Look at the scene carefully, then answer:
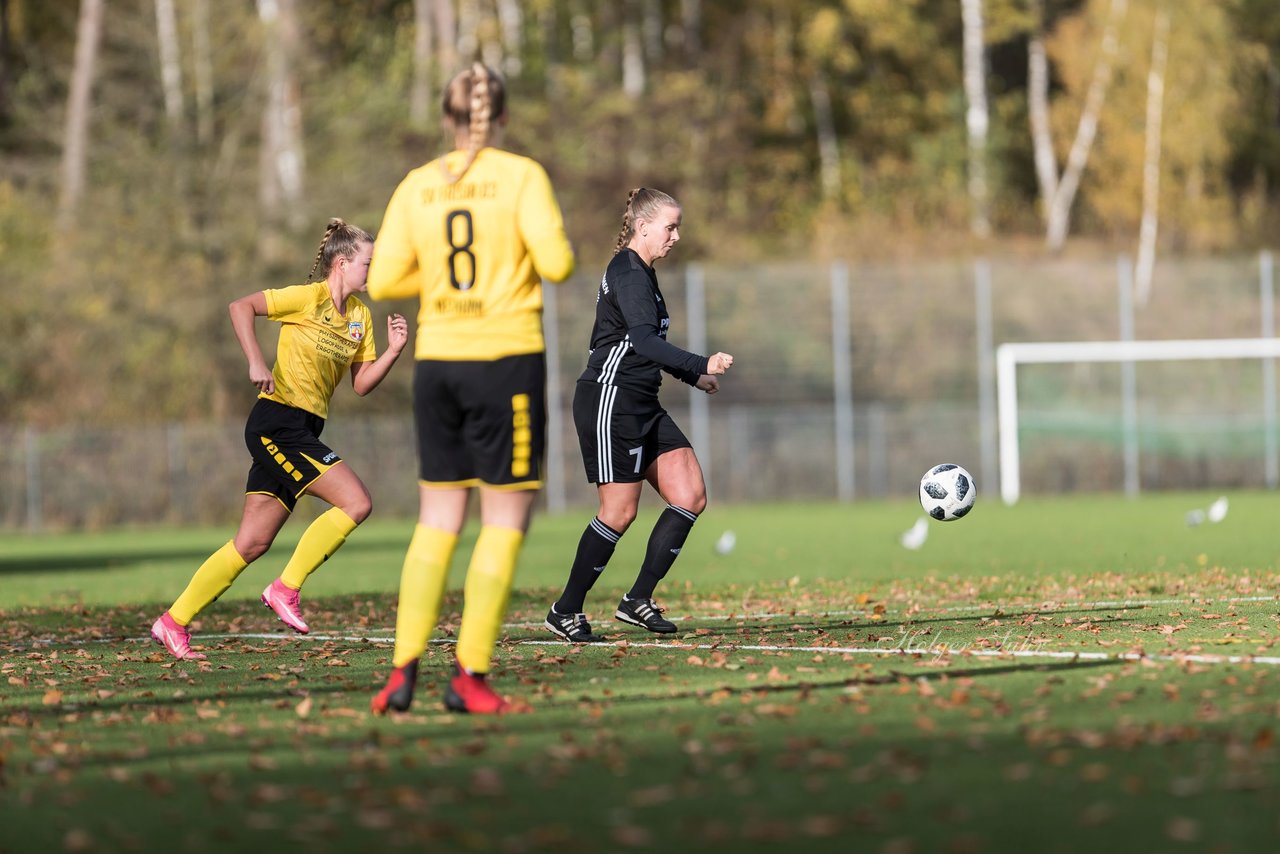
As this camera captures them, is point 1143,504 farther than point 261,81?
No

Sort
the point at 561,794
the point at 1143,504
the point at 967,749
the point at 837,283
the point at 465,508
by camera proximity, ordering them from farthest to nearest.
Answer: the point at 837,283 → the point at 1143,504 → the point at 465,508 → the point at 967,749 → the point at 561,794

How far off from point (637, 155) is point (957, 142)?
8919mm

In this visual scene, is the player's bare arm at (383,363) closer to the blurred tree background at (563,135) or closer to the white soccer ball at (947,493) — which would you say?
the white soccer ball at (947,493)

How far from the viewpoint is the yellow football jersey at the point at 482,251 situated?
6484mm

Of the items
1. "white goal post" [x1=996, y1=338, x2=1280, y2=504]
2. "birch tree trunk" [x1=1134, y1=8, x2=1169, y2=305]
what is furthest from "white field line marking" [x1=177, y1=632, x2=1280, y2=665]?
"birch tree trunk" [x1=1134, y1=8, x2=1169, y2=305]

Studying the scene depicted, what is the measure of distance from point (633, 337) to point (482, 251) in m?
2.47

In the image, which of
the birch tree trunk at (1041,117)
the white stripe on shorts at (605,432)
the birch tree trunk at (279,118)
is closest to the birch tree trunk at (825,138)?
the birch tree trunk at (1041,117)

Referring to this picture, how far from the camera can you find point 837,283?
115ft

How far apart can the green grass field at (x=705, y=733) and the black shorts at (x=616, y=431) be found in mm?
825

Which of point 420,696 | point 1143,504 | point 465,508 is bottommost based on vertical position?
point 1143,504

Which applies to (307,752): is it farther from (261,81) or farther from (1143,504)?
(261,81)

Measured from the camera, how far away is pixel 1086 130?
1877 inches

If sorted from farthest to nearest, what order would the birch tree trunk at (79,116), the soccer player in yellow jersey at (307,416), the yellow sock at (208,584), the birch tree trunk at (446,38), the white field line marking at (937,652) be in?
the birch tree trunk at (446,38) → the birch tree trunk at (79,116) → the soccer player in yellow jersey at (307,416) → the yellow sock at (208,584) → the white field line marking at (937,652)

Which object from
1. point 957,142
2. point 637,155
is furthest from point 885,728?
point 957,142
